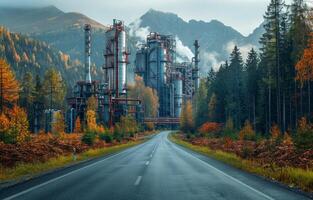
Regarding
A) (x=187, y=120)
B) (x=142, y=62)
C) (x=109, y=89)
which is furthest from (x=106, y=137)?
(x=142, y=62)

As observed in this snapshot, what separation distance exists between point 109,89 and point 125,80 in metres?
5.98

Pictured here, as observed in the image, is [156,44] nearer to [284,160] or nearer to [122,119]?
[122,119]

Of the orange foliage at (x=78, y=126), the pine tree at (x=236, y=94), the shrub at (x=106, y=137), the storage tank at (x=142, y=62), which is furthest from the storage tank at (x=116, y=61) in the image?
the storage tank at (x=142, y=62)

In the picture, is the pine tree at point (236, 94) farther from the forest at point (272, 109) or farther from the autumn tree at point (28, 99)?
the autumn tree at point (28, 99)

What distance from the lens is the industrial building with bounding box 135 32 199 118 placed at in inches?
5782

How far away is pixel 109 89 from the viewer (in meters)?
99.2

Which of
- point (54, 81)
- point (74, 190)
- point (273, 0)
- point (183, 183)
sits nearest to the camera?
point (74, 190)

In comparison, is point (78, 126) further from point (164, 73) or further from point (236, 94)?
point (164, 73)

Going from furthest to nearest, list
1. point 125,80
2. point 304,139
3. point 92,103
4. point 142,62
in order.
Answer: point 142,62 < point 125,80 < point 92,103 < point 304,139

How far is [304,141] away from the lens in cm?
2331

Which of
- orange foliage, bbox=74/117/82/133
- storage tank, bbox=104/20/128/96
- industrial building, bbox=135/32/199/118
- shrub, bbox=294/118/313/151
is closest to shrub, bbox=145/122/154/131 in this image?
industrial building, bbox=135/32/199/118

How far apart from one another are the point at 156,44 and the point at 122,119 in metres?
62.0

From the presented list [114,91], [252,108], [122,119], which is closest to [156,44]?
[114,91]

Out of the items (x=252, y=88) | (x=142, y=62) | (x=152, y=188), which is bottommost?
(x=152, y=188)
